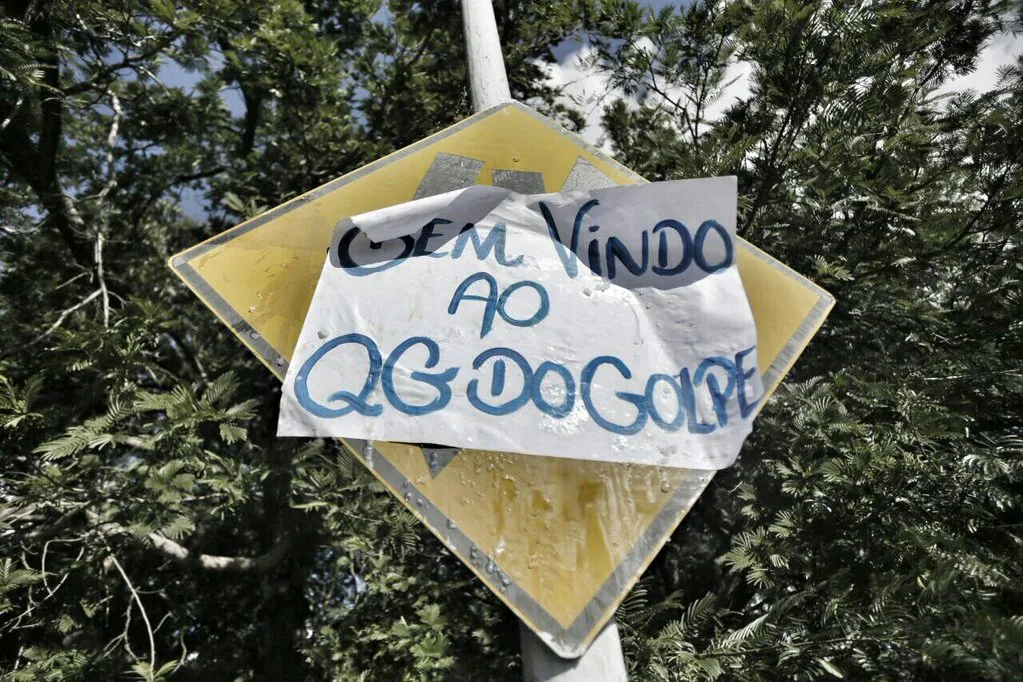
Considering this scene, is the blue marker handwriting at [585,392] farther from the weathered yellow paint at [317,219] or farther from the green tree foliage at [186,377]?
the green tree foliage at [186,377]

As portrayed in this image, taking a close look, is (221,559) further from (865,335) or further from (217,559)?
(865,335)

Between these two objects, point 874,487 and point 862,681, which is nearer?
point 862,681

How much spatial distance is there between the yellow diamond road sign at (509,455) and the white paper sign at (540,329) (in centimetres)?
8

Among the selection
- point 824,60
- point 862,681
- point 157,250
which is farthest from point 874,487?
point 157,250

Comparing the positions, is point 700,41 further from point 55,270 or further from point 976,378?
point 55,270

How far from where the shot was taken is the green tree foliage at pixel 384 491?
271cm

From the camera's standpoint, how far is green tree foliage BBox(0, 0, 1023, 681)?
271 centimetres

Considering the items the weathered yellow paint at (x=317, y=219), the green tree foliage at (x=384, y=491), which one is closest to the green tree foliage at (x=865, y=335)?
the green tree foliage at (x=384, y=491)

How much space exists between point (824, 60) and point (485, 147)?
2.10 metres

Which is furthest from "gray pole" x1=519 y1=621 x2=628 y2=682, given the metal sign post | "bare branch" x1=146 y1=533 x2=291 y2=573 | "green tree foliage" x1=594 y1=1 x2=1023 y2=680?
"bare branch" x1=146 y1=533 x2=291 y2=573

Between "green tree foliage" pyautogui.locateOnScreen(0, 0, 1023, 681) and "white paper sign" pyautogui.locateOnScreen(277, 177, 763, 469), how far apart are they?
3.44 ft

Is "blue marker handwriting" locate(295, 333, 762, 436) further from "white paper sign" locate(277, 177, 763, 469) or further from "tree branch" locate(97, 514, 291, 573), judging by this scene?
"tree branch" locate(97, 514, 291, 573)

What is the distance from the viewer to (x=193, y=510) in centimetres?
376

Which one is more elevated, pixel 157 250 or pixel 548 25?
pixel 548 25
